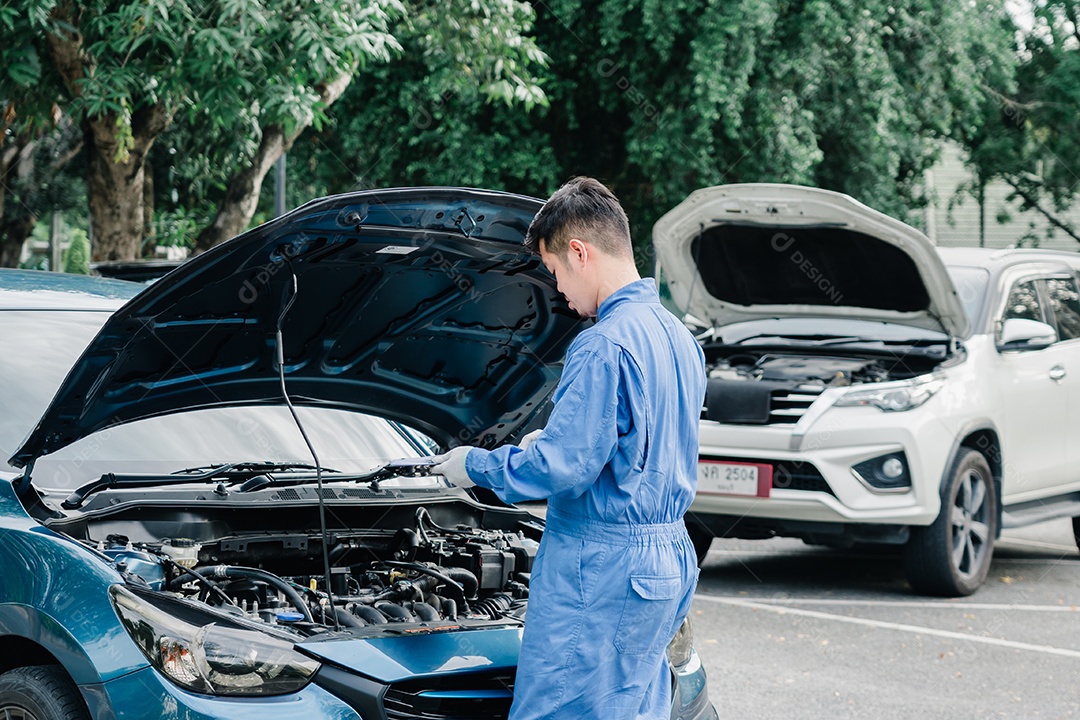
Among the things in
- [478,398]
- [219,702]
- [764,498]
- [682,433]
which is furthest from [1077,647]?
[219,702]

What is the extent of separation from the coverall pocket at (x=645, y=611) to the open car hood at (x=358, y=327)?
3.48ft

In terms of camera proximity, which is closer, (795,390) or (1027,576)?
(795,390)

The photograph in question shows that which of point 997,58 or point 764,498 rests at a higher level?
point 997,58

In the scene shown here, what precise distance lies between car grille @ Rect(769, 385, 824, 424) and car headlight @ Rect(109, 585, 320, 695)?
4.74 m

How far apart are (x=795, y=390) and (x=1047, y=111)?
18.8 m

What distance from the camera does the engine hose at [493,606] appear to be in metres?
3.60

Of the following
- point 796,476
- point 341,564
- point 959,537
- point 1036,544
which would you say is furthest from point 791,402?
point 341,564

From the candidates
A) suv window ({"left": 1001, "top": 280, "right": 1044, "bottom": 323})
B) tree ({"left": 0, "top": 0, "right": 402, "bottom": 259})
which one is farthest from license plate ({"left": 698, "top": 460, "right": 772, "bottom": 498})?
tree ({"left": 0, "top": 0, "right": 402, "bottom": 259})

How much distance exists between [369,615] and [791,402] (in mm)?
4344

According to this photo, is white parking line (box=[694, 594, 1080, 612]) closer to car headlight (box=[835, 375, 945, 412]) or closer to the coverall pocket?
car headlight (box=[835, 375, 945, 412])

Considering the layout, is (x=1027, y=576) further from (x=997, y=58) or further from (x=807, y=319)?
(x=997, y=58)

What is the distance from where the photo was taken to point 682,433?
293 cm

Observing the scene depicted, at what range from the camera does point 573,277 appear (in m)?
2.88

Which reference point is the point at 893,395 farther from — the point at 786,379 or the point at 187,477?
the point at 187,477
